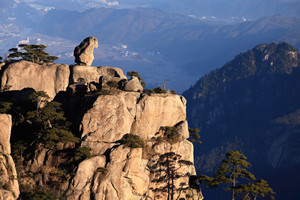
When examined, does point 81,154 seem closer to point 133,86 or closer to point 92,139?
point 92,139

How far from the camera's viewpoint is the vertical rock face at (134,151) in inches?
3007

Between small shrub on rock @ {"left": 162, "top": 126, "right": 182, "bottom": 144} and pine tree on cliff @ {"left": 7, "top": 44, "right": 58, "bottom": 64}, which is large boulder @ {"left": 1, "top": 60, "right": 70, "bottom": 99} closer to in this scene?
pine tree on cliff @ {"left": 7, "top": 44, "right": 58, "bottom": 64}

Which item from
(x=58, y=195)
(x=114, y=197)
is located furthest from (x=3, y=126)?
(x=114, y=197)

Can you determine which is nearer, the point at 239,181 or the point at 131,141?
the point at 131,141

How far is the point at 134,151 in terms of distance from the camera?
80.5 metres

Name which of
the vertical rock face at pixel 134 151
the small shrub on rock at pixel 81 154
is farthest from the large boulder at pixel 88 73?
the small shrub on rock at pixel 81 154

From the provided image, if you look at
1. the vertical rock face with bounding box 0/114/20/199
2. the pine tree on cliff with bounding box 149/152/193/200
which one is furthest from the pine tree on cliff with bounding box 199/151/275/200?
the vertical rock face with bounding box 0/114/20/199

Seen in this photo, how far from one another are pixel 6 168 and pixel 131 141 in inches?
899

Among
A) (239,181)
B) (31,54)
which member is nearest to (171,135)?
(239,181)

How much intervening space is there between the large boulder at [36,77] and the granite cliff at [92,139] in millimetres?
208

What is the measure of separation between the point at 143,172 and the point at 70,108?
19.9 meters

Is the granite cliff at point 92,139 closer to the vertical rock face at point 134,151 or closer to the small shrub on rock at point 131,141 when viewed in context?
the small shrub on rock at point 131,141

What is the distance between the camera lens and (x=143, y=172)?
8256cm

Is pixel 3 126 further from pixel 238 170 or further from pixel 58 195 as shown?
pixel 238 170
